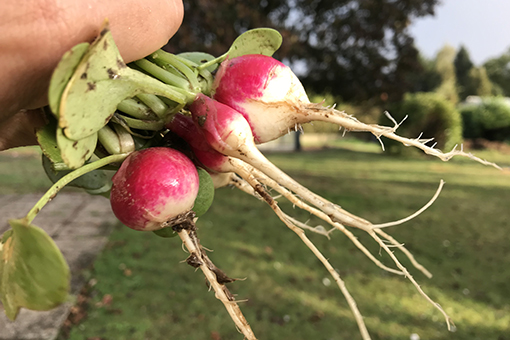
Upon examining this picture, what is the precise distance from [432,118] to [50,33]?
1430 cm

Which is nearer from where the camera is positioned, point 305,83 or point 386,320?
point 386,320

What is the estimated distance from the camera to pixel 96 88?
0.54 metres

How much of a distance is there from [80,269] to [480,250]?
4.56 meters

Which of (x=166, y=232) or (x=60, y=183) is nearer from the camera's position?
(x=60, y=183)

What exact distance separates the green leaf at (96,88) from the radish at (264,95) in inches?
8.9

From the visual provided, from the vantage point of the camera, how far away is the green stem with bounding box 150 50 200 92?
2.63 feet

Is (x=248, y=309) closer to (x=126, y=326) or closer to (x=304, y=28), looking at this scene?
(x=126, y=326)

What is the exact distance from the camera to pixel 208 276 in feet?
2.72

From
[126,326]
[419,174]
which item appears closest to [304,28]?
[419,174]

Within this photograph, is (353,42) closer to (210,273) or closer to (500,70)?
(210,273)

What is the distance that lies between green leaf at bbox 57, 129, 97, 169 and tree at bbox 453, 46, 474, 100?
43.2 metres

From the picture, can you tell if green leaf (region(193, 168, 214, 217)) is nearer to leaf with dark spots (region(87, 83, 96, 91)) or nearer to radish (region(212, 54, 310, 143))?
radish (region(212, 54, 310, 143))

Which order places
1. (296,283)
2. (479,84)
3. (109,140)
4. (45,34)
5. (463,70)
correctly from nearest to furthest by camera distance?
(45,34) → (109,140) → (296,283) → (479,84) → (463,70)

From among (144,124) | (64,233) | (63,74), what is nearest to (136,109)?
(144,124)
